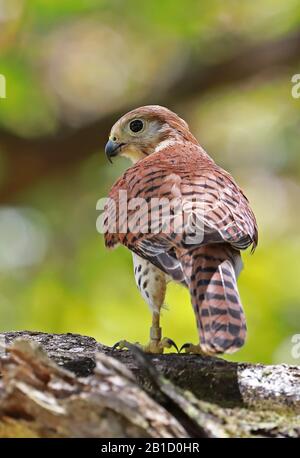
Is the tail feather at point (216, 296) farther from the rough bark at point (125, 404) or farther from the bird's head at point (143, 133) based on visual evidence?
the bird's head at point (143, 133)

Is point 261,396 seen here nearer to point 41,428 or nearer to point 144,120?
point 41,428

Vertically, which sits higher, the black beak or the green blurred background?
the green blurred background

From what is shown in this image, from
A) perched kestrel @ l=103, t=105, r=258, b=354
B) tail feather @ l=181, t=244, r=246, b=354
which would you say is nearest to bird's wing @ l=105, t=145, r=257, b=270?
perched kestrel @ l=103, t=105, r=258, b=354

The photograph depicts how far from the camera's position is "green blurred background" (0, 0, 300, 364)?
32.7 ft

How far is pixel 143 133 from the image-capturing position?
7.79m

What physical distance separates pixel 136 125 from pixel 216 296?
3241 mm

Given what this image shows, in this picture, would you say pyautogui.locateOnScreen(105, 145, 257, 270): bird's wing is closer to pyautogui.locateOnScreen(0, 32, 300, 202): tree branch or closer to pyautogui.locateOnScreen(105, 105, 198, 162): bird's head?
pyautogui.locateOnScreen(105, 105, 198, 162): bird's head

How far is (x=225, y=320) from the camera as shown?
465cm

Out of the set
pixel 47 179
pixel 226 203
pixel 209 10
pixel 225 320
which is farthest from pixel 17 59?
pixel 225 320

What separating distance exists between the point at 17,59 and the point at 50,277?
261cm

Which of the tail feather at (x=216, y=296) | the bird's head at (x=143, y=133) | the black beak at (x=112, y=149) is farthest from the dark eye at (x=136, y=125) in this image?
the tail feather at (x=216, y=296)

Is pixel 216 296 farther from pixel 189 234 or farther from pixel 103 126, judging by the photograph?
pixel 103 126

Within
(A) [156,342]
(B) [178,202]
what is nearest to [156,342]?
(A) [156,342]

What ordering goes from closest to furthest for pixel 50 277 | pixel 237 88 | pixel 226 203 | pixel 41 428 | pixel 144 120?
1. pixel 41 428
2. pixel 226 203
3. pixel 144 120
4. pixel 50 277
5. pixel 237 88
